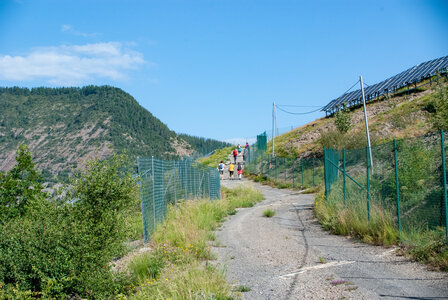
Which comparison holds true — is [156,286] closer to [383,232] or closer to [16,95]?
[383,232]

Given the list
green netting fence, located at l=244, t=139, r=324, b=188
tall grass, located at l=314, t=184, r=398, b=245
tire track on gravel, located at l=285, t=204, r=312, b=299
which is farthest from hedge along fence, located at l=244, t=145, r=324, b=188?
tall grass, located at l=314, t=184, r=398, b=245

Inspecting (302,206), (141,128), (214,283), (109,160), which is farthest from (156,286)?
(141,128)

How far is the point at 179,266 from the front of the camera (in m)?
7.25

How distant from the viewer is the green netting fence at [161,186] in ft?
32.9

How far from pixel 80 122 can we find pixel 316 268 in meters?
134

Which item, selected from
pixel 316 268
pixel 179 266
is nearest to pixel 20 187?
pixel 179 266

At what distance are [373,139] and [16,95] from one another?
14628cm

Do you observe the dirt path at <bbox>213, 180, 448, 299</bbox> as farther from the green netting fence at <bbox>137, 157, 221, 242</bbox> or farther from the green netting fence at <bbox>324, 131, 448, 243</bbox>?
the green netting fence at <bbox>137, 157, 221, 242</bbox>

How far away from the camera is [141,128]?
5502 inches

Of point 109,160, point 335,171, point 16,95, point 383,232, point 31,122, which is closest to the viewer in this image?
point 109,160

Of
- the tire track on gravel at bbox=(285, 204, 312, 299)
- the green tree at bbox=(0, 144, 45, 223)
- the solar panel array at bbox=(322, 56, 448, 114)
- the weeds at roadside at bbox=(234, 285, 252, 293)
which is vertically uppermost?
the solar panel array at bbox=(322, 56, 448, 114)

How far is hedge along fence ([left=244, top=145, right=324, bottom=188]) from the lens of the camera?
31125 millimetres

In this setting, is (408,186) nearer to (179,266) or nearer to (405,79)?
(179,266)

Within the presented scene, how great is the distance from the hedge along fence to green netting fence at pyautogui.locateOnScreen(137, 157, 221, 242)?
14703mm
